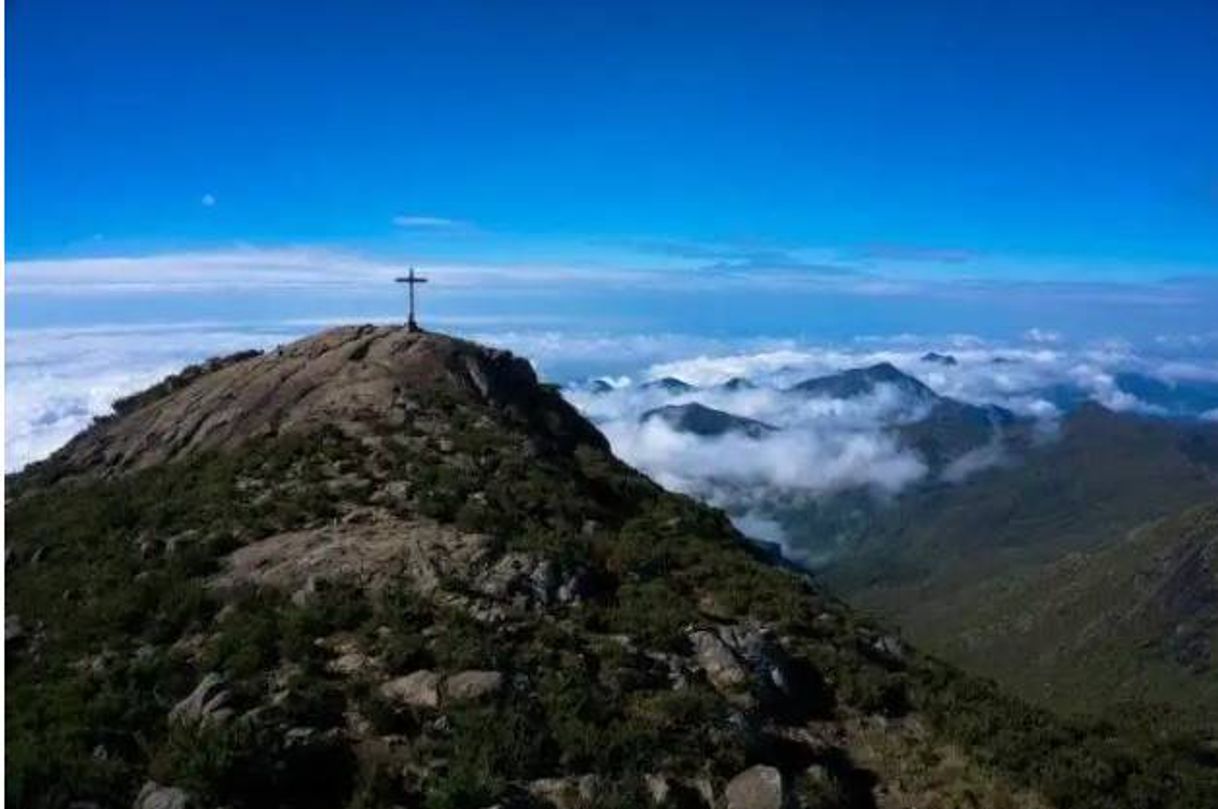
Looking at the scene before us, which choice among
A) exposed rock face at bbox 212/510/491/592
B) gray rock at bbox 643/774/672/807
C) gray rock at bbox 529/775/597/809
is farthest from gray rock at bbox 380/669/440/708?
exposed rock face at bbox 212/510/491/592

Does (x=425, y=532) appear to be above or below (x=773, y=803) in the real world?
above

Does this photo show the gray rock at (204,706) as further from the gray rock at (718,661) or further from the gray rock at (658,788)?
the gray rock at (718,661)

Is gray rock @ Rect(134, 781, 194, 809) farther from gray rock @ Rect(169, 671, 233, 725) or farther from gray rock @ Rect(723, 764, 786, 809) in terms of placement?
gray rock @ Rect(723, 764, 786, 809)

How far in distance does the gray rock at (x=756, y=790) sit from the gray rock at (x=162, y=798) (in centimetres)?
857

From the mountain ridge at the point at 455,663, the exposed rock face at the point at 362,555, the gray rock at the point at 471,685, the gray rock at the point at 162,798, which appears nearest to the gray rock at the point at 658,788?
the mountain ridge at the point at 455,663

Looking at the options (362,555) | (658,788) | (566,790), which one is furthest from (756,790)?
(362,555)

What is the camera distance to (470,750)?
1930 cm

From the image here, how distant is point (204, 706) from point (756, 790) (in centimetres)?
989

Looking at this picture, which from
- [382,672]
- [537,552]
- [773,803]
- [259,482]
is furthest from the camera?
[259,482]

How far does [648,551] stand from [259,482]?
43.0 feet

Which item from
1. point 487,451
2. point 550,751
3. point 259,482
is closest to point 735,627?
point 550,751

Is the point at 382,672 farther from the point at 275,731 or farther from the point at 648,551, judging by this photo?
the point at 648,551

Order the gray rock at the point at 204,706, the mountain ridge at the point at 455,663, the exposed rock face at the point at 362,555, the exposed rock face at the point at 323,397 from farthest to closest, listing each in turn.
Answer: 1. the exposed rock face at the point at 323,397
2. the exposed rock face at the point at 362,555
3. the gray rock at the point at 204,706
4. the mountain ridge at the point at 455,663

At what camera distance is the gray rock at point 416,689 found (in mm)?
21484
